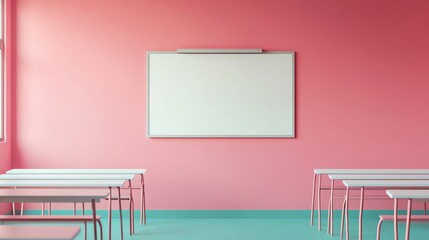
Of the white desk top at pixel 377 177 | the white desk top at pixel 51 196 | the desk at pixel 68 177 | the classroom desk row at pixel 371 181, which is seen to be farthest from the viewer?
the white desk top at pixel 377 177

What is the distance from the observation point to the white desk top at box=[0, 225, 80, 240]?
2.69 meters

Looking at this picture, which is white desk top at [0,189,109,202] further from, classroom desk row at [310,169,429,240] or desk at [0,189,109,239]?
classroom desk row at [310,169,429,240]

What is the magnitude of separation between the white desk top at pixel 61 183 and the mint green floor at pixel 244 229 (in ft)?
3.06

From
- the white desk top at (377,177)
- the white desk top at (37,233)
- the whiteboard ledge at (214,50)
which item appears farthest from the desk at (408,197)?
the whiteboard ledge at (214,50)

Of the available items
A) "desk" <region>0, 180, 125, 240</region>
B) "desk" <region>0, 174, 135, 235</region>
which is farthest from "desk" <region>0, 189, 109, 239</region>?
"desk" <region>0, 174, 135, 235</region>

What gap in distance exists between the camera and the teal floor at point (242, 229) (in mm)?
5688

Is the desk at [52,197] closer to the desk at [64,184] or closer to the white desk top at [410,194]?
the desk at [64,184]

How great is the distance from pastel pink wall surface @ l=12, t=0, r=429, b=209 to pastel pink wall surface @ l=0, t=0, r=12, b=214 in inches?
3.8

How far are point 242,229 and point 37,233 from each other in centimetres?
356

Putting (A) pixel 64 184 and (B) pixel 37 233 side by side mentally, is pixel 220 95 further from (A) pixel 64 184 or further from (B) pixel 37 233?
(B) pixel 37 233

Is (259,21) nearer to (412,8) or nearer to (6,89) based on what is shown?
(412,8)

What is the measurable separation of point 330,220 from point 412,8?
282 cm

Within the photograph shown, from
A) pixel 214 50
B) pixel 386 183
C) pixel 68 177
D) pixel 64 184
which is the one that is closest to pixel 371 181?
pixel 386 183

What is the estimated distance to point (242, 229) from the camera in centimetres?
606
